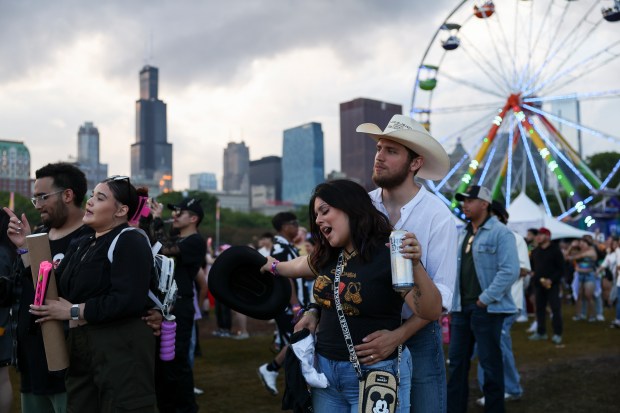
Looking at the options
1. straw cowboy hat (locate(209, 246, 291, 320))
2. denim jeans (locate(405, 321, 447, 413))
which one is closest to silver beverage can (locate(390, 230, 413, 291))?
denim jeans (locate(405, 321, 447, 413))

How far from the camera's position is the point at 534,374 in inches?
286

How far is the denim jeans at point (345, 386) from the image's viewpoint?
8.49ft

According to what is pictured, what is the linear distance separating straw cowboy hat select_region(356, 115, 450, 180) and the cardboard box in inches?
67.5

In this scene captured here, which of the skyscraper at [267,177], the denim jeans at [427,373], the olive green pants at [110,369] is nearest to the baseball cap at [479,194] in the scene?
the denim jeans at [427,373]

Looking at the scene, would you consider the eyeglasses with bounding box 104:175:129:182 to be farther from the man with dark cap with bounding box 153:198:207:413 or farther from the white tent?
the white tent

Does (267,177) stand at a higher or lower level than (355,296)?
higher

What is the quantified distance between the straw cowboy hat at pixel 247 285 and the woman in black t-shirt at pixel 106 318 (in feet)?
1.49

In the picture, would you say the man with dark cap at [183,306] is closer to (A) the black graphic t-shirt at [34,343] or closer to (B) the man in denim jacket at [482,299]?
(A) the black graphic t-shirt at [34,343]

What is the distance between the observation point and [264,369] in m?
6.27

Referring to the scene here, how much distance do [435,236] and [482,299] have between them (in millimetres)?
2450

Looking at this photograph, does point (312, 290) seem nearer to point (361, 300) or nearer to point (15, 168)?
point (361, 300)

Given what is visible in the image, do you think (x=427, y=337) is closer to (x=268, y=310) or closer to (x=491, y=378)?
(x=268, y=310)

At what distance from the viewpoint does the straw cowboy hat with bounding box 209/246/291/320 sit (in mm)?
2912

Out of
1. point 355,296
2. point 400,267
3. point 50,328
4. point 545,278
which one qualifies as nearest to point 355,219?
point 355,296
